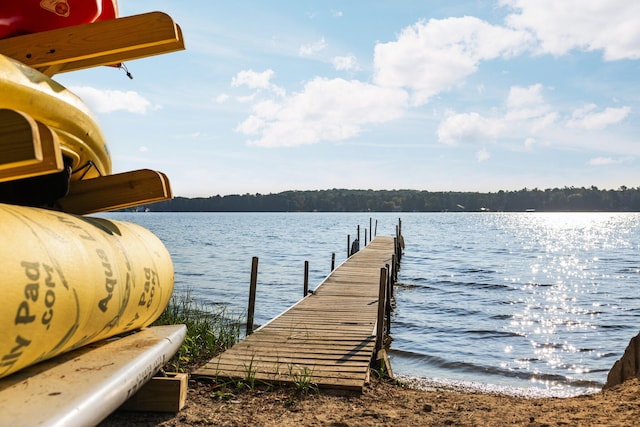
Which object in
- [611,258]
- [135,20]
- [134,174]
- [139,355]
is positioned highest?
[135,20]

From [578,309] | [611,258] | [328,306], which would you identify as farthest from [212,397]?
[611,258]

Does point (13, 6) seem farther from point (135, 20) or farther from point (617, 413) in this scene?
point (617, 413)

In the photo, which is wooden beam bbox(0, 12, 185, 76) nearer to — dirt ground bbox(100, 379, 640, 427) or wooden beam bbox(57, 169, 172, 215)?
wooden beam bbox(57, 169, 172, 215)

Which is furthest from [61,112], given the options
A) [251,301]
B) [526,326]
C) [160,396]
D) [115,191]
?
[526,326]

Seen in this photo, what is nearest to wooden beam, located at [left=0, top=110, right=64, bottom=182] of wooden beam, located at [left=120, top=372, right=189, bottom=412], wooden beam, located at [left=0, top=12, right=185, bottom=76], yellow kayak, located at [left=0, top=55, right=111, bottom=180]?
yellow kayak, located at [left=0, top=55, right=111, bottom=180]

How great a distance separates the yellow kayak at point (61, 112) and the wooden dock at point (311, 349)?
331 cm

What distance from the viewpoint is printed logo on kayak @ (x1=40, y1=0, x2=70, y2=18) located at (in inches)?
156

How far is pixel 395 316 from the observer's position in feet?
56.6

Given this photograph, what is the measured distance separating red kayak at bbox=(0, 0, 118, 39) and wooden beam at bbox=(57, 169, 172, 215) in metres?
1.11

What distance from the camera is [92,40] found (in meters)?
3.72

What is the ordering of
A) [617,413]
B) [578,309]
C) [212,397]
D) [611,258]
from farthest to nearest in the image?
[611,258]
[578,309]
[212,397]
[617,413]

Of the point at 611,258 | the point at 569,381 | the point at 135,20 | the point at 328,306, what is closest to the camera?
the point at 135,20

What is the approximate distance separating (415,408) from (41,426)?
15.2 feet

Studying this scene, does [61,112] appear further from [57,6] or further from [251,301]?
[251,301]
